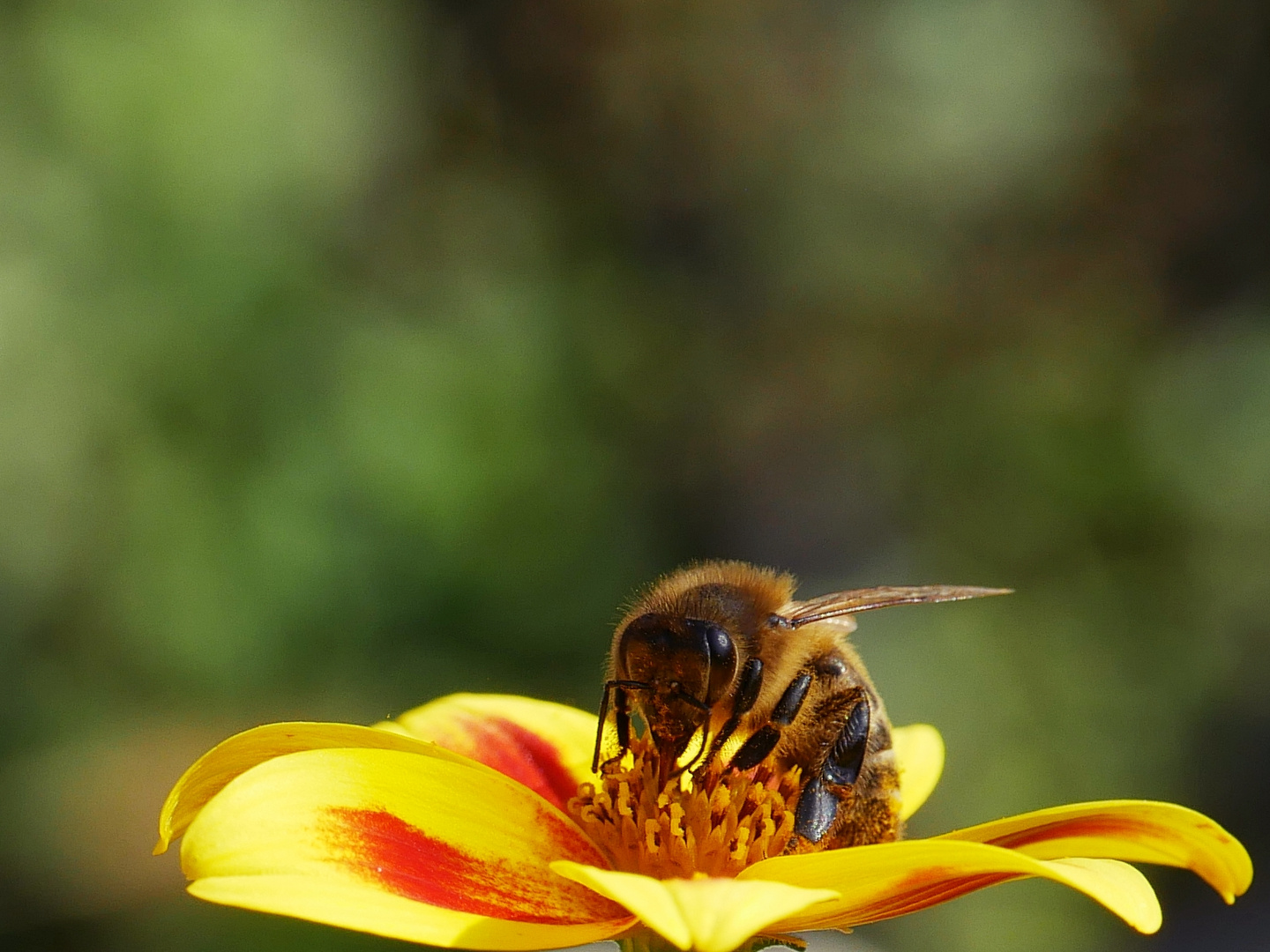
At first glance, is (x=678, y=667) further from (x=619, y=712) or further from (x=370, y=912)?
(x=370, y=912)

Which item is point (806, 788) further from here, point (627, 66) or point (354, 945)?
point (627, 66)

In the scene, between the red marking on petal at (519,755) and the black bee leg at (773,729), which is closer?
the black bee leg at (773,729)

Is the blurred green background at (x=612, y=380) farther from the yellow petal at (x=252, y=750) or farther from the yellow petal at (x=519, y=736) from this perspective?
the yellow petal at (x=252, y=750)

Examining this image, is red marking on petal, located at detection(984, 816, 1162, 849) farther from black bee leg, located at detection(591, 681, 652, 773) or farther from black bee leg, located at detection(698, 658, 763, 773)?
Answer: black bee leg, located at detection(591, 681, 652, 773)

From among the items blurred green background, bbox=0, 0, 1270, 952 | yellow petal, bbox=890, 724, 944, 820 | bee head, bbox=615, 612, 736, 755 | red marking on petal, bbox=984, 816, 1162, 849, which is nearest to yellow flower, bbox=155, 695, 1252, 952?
red marking on petal, bbox=984, 816, 1162, 849

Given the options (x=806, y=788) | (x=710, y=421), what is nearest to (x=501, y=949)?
(x=806, y=788)

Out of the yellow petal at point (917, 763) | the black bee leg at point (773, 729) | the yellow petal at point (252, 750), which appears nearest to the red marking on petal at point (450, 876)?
the yellow petal at point (252, 750)
